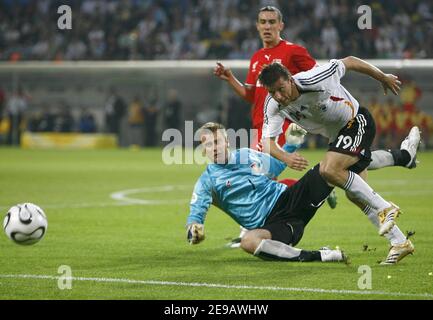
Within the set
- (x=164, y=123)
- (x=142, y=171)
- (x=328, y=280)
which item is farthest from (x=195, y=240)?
(x=164, y=123)

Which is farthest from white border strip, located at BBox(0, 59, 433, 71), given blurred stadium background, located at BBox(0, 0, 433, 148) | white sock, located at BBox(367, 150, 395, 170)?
white sock, located at BBox(367, 150, 395, 170)

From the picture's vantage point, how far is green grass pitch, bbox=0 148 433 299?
689cm

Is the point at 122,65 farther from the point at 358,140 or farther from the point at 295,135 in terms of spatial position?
the point at 358,140

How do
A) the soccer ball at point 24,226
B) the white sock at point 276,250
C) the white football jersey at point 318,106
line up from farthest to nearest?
1. the white sock at point 276,250
2. the white football jersey at point 318,106
3. the soccer ball at point 24,226

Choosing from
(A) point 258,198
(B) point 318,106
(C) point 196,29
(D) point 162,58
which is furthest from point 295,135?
(C) point 196,29

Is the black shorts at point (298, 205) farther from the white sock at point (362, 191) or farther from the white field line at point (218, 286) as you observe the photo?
the white field line at point (218, 286)

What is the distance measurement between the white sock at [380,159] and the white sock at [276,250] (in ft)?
4.35

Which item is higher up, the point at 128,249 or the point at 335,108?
the point at 335,108

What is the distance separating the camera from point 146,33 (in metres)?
34.4

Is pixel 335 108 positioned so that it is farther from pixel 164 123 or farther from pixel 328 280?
pixel 164 123

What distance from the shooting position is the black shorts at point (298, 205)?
8531 millimetres

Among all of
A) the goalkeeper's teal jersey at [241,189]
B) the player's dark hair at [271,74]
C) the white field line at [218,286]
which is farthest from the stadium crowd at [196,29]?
the white field line at [218,286]

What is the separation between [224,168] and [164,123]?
80.7 feet

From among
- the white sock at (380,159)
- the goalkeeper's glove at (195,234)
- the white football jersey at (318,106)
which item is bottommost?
the goalkeeper's glove at (195,234)
